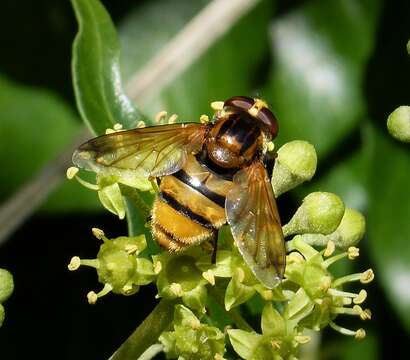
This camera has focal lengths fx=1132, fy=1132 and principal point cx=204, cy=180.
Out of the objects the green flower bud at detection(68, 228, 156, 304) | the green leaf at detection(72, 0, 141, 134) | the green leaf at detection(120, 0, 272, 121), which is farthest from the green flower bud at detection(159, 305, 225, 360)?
the green leaf at detection(120, 0, 272, 121)

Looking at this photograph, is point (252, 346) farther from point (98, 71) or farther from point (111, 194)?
point (98, 71)

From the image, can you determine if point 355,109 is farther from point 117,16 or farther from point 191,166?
point 191,166

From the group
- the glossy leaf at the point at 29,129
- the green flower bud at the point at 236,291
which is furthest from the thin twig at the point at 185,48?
the green flower bud at the point at 236,291

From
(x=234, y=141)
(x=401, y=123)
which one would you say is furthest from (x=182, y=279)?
(x=401, y=123)

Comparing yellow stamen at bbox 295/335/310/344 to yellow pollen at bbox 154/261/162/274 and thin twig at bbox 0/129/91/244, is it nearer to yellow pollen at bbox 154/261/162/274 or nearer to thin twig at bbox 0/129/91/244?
yellow pollen at bbox 154/261/162/274

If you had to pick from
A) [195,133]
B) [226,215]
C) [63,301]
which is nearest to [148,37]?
[63,301]

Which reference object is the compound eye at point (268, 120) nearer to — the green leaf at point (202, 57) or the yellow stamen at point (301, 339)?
the yellow stamen at point (301, 339)
